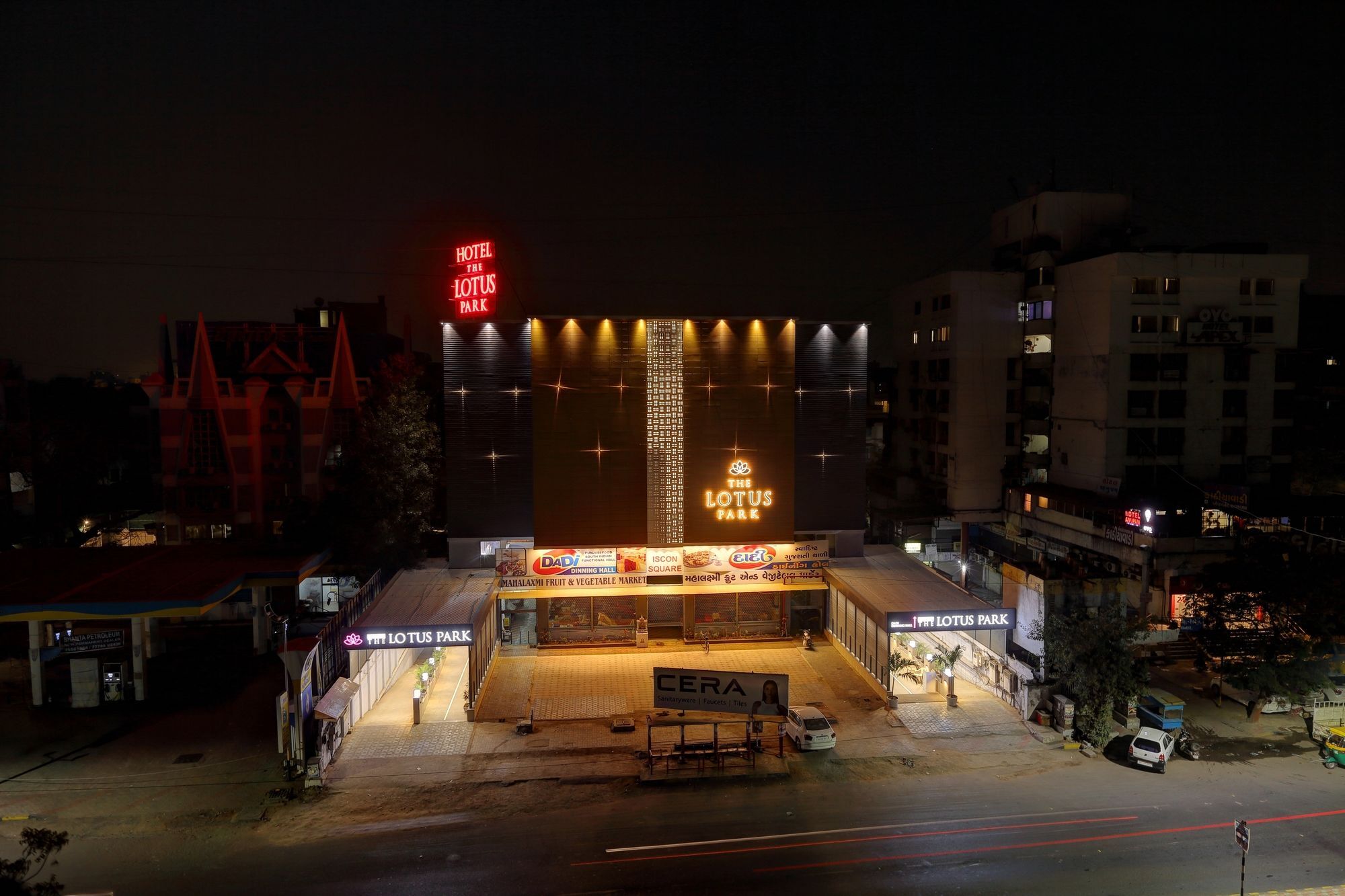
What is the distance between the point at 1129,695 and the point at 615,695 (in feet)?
56.8

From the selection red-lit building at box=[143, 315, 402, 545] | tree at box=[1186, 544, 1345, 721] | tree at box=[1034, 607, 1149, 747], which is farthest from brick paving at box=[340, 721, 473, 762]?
tree at box=[1186, 544, 1345, 721]

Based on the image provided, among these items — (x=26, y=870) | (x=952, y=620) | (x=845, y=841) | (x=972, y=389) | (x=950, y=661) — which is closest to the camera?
(x=26, y=870)

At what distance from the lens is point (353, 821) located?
1980 centimetres

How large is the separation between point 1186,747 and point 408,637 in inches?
985

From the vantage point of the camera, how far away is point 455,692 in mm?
29062

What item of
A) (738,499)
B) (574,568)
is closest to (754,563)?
(738,499)

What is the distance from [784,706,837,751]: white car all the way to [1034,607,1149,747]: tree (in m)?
7.84

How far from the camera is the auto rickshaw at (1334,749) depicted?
23.0m

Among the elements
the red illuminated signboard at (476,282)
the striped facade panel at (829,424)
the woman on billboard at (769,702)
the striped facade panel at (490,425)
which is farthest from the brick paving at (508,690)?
the red illuminated signboard at (476,282)

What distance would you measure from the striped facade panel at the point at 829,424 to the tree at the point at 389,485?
17.9 metres

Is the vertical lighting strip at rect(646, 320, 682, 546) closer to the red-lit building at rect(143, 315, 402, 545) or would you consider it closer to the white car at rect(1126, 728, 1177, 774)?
the white car at rect(1126, 728, 1177, 774)

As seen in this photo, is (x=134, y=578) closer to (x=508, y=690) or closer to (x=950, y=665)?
(x=508, y=690)

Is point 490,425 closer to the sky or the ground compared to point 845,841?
closer to the sky

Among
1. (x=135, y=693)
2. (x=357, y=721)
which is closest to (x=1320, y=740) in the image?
(x=357, y=721)
